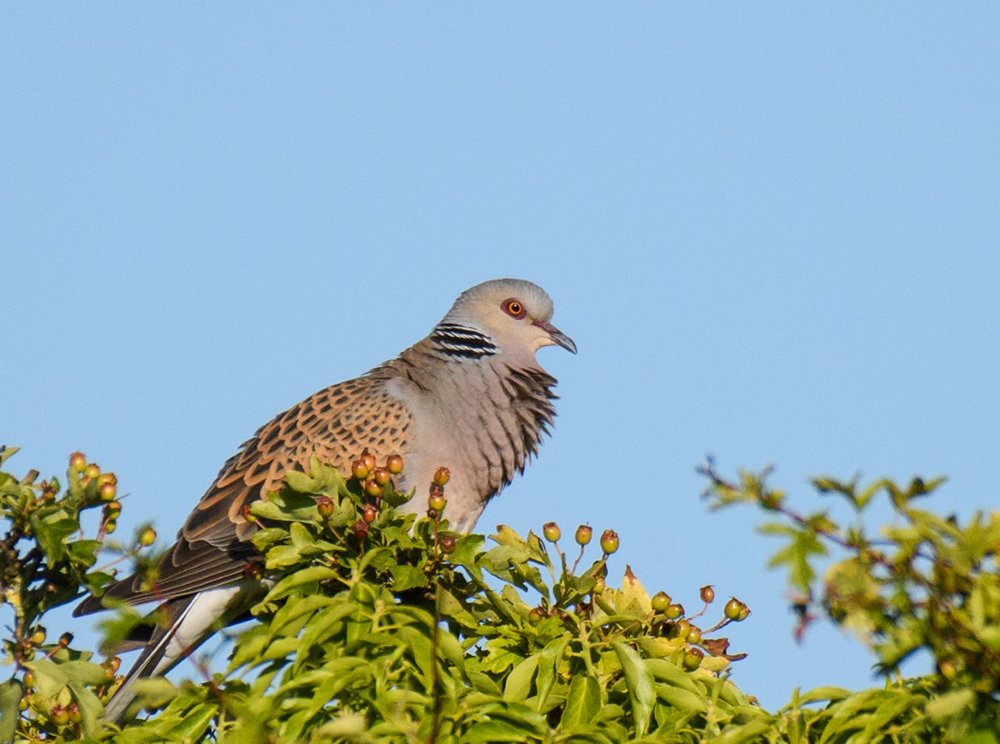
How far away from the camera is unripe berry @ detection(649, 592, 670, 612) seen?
4047mm

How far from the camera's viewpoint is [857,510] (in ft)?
6.61

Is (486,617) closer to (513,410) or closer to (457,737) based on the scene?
(457,737)

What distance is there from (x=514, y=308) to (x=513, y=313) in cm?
3

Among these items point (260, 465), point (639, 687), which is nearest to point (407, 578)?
point (639, 687)

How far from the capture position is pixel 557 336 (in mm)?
7363

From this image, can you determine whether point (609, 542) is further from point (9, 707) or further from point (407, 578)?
point (9, 707)

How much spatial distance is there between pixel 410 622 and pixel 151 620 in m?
1.04

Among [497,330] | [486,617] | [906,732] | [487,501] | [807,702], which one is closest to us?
[906,732]

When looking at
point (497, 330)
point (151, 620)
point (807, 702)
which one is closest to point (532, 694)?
point (807, 702)

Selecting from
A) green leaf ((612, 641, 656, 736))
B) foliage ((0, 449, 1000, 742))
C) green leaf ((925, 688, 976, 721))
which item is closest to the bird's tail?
foliage ((0, 449, 1000, 742))

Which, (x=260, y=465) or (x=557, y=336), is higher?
(x=557, y=336)

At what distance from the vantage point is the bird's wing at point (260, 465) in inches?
240

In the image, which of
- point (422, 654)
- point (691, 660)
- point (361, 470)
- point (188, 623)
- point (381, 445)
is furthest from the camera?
point (381, 445)

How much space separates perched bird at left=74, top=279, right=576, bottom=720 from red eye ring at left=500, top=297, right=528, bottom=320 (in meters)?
0.15
